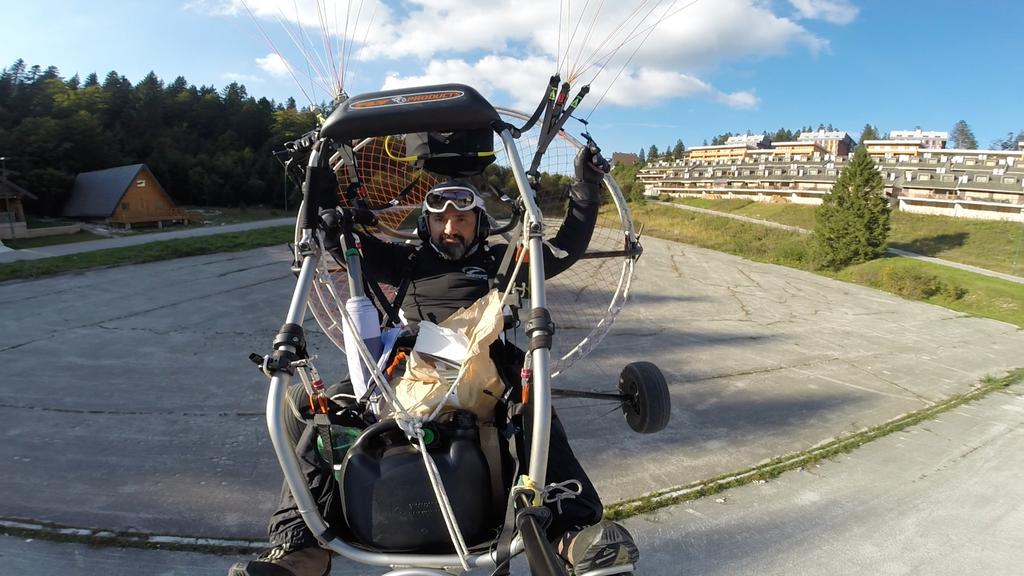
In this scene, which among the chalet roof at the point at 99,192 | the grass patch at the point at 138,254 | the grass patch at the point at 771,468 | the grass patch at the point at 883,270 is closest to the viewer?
the grass patch at the point at 771,468

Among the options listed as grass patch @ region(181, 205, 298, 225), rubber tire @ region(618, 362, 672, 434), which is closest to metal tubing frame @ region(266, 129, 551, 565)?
rubber tire @ region(618, 362, 672, 434)

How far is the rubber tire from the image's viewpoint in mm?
2402

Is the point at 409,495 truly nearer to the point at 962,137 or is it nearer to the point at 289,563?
the point at 289,563

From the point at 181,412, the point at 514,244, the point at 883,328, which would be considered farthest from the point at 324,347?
the point at 883,328

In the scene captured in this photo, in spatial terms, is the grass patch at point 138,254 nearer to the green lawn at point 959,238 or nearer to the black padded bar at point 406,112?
the black padded bar at point 406,112

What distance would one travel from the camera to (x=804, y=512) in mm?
3428

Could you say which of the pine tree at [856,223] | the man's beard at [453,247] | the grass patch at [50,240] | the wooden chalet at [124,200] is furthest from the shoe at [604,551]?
the wooden chalet at [124,200]

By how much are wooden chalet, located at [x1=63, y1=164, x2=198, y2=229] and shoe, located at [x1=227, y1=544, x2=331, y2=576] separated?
1107 inches

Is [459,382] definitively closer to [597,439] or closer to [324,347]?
[597,439]

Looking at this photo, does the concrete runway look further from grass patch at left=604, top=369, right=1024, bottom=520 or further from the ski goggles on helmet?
the ski goggles on helmet

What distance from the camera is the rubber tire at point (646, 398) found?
94.6 inches

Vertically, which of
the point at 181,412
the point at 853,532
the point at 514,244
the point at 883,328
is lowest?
the point at 883,328

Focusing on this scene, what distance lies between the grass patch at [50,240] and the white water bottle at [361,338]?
2245cm

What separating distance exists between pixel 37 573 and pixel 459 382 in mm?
2168
